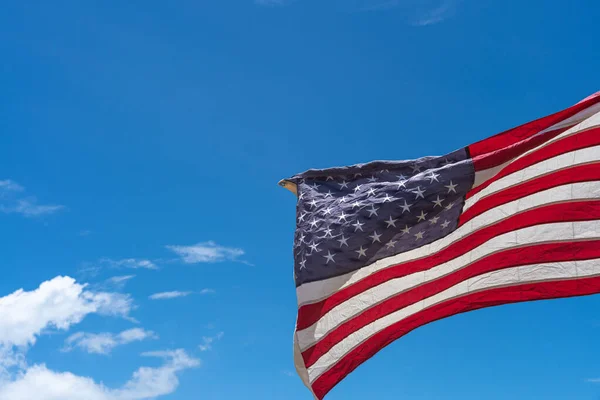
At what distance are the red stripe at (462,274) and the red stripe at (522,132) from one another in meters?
2.28

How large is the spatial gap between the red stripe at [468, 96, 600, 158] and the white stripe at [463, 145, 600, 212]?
69cm

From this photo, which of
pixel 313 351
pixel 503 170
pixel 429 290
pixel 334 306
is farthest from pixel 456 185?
pixel 313 351

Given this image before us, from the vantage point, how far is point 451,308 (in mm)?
14156

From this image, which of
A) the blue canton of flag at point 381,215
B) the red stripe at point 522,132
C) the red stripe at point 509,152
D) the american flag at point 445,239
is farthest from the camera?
the blue canton of flag at point 381,215

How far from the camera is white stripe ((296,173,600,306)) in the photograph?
44.0ft

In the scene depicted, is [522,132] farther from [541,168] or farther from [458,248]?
[458,248]

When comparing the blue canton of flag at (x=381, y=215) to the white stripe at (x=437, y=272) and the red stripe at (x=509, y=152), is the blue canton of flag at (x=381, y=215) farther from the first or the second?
the white stripe at (x=437, y=272)

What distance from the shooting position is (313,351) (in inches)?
600

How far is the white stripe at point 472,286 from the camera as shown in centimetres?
1293

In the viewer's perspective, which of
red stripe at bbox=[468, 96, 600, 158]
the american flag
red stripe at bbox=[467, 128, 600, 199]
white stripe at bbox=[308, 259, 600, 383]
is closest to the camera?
white stripe at bbox=[308, 259, 600, 383]

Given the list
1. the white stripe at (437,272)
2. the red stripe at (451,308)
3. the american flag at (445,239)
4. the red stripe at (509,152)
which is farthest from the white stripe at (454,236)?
the red stripe at (451,308)

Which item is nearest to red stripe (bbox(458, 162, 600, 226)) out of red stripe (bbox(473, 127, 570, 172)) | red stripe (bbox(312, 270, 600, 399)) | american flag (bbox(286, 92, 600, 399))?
american flag (bbox(286, 92, 600, 399))

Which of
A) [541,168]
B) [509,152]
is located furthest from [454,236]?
[541,168]

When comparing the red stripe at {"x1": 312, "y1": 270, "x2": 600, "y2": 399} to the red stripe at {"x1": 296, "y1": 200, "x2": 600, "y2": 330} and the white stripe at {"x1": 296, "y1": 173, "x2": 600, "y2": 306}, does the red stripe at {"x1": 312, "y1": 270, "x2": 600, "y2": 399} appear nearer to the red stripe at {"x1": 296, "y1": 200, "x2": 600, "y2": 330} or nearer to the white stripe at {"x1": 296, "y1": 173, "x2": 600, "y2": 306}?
the red stripe at {"x1": 296, "y1": 200, "x2": 600, "y2": 330}
